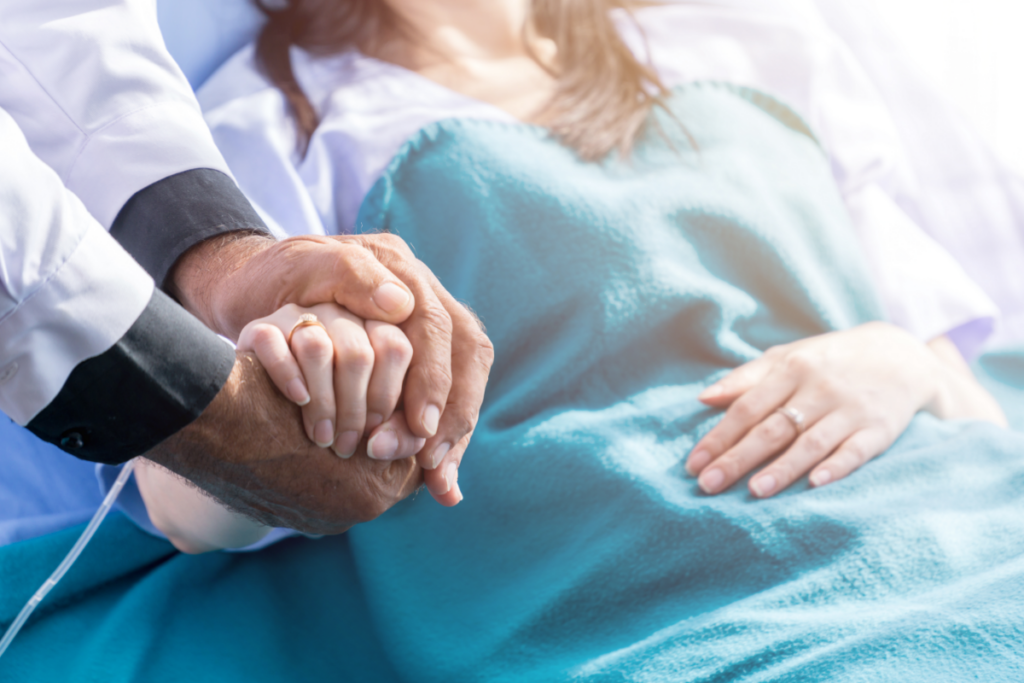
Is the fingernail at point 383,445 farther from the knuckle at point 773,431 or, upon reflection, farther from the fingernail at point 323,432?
the knuckle at point 773,431

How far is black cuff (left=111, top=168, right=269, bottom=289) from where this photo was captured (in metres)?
0.62

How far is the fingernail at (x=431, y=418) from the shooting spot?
21.2 inches

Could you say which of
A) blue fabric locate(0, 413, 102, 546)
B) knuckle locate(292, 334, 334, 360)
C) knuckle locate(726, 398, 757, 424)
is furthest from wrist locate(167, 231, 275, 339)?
knuckle locate(726, 398, 757, 424)

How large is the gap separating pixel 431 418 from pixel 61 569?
1.39 ft

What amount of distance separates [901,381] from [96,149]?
0.80 metres

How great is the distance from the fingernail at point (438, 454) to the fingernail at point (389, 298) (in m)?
0.11

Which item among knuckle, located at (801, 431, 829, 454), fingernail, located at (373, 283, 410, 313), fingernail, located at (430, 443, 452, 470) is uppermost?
fingernail, located at (373, 283, 410, 313)

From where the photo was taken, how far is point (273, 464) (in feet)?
1.67

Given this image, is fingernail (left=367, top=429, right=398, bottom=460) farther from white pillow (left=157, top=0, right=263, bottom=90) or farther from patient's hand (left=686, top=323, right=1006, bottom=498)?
white pillow (left=157, top=0, right=263, bottom=90)

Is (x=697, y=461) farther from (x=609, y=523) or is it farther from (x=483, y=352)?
(x=483, y=352)

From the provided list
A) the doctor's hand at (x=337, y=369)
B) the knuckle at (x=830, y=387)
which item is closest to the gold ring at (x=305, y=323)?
the doctor's hand at (x=337, y=369)

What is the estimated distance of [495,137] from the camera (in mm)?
878

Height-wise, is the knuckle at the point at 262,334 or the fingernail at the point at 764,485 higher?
the knuckle at the point at 262,334

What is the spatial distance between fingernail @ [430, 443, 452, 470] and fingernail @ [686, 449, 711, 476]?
283 mm
